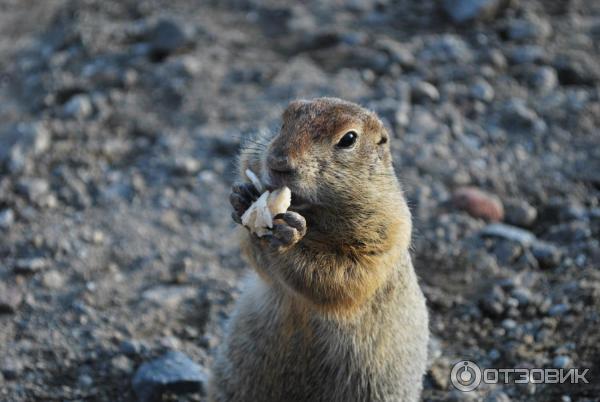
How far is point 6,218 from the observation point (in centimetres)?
553

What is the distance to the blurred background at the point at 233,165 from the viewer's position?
4875 mm

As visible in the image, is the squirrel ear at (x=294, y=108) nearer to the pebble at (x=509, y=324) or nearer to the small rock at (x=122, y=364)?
the small rock at (x=122, y=364)

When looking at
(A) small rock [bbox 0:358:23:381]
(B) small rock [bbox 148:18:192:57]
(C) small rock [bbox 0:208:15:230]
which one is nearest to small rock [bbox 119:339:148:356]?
(A) small rock [bbox 0:358:23:381]

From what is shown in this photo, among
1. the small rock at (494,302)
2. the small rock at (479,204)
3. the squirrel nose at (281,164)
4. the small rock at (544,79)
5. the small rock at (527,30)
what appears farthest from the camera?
the small rock at (527,30)

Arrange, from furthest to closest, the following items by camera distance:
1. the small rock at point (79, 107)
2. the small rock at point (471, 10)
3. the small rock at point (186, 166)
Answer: the small rock at point (471, 10) → the small rock at point (79, 107) → the small rock at point (186, 166)

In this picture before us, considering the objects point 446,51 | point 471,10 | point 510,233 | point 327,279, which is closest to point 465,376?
point 510,233

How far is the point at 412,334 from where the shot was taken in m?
4.11

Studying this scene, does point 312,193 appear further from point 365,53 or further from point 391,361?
point 365,53

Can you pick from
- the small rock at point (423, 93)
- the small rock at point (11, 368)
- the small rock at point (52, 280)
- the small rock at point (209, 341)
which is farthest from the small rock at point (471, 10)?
the small rock at point (11, 368)

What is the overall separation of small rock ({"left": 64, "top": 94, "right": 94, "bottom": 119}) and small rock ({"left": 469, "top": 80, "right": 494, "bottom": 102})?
123 inches

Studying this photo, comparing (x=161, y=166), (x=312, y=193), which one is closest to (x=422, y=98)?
(x=161, y=166)

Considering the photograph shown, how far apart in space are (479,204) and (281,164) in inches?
113

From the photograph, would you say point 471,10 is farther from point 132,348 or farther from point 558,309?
point 132,348

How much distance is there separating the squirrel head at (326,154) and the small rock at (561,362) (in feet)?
5.26
